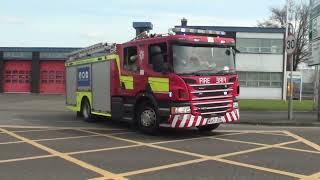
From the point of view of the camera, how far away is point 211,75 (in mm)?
14547

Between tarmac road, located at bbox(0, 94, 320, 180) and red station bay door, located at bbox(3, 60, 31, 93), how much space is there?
37670mm

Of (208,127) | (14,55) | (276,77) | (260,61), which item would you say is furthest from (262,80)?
(208,127)

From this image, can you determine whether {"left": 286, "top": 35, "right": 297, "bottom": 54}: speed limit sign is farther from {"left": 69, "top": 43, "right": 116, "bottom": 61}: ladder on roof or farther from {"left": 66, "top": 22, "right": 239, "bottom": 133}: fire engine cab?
{"left": 69, "top": 43, "right": 116, "bottom": 61}: ladder on roof

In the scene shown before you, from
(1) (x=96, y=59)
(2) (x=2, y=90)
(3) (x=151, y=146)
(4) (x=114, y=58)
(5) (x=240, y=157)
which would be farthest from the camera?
(2) (x=2, y=90)

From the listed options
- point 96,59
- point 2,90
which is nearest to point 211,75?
point 96,59

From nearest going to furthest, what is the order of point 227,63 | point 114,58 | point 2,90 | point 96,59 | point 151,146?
point 151,146
point 227,63
point 114,58
point 96,59
point 2,90

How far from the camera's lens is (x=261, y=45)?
49438 mm

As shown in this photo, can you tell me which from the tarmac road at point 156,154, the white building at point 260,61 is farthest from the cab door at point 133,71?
the white building at point 260,61

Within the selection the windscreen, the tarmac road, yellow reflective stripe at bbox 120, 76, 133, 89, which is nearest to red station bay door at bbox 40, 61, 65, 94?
the tarmac road

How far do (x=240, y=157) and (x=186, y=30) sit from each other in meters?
4.64

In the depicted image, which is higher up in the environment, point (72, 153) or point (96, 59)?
point (96, 59)

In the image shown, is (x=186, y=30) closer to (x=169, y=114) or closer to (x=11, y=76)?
(x=169, y=114)

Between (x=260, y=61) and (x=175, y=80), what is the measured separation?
36473mm

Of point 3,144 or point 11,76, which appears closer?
point 3,144
